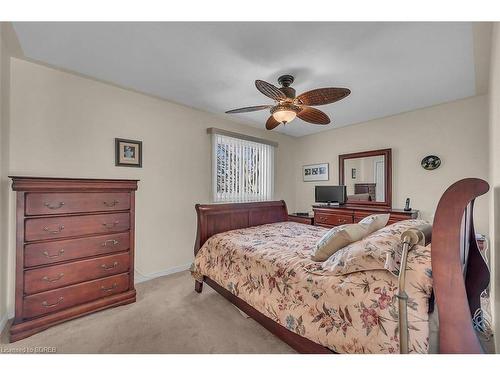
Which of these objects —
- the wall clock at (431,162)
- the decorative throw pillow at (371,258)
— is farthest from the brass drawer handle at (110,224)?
the wall clock at (431,162)

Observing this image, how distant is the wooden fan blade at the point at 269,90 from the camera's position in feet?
5.85

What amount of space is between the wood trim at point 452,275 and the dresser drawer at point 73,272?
244 centimetres

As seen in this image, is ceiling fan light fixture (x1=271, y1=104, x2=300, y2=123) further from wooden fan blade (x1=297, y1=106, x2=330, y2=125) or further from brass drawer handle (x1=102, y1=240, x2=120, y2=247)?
brass drawer handle (x1=102, y1=240, x2=120, y2=247)

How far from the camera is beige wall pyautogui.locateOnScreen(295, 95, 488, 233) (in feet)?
9.03

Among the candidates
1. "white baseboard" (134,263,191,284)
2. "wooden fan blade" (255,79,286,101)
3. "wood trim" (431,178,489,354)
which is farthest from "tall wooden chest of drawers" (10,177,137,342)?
"wood trim" (431,178,489,354)

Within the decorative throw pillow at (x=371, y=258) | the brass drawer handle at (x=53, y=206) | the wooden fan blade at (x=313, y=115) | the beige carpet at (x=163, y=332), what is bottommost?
the beige carpet at (x=163, y=332)

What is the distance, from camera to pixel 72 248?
1905 mm

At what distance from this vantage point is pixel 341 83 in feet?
7.96

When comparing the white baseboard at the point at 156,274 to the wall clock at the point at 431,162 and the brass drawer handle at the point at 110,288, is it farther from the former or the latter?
the wall clock at the point at 431,162

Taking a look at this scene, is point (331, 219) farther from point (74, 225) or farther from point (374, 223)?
point (74, 225)

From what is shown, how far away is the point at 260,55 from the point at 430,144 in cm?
284

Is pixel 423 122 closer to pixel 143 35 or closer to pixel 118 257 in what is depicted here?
pixel 143 35
